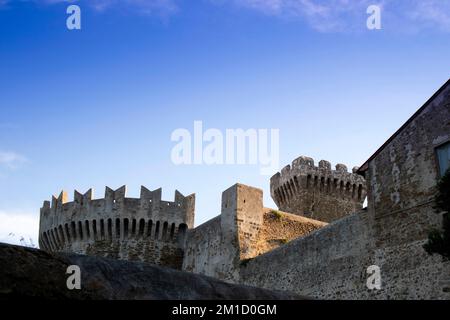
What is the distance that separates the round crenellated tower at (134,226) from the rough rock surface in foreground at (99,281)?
78.7 feet

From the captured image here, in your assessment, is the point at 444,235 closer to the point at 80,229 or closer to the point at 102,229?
the point at 102,229

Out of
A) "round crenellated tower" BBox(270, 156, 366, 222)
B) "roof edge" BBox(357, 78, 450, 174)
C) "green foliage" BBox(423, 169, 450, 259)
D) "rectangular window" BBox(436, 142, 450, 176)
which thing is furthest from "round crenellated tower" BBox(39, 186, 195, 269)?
"green foliage" BBox(423, 169, 450, 259)

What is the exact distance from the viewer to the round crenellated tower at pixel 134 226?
90.5 ft

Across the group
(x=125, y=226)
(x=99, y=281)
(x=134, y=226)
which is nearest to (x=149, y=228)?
(x=134, y=226)

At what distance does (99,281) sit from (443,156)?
12.4m

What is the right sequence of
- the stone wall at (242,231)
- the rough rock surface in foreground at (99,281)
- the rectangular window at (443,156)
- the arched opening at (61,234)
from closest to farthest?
the rough rock surface in foreground at (99,281) → the rectangular window at (443,156) → the stone wall at (242,231) → the arched opening at (61,234)

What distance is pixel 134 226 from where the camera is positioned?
27734 mm

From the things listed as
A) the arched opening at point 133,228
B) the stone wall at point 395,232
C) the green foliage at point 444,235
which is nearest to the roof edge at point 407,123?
the stone wall at point 395,232

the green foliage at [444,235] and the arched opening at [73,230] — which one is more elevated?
the arched opening at [73,230]

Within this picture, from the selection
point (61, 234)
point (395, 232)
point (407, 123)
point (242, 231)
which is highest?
point (407, 123)

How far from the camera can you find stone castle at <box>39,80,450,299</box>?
14.4m

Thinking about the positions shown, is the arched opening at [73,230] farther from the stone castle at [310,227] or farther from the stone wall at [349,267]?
the stone wall at [349,267]

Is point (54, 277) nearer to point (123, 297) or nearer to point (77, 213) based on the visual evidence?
point (123, 297)

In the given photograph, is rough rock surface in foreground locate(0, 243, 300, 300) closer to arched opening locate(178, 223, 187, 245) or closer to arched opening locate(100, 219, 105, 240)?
arched opening locate(178, 223, 187, 245)
